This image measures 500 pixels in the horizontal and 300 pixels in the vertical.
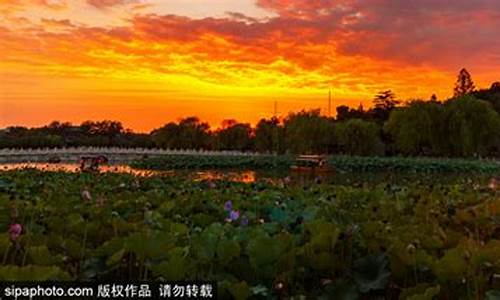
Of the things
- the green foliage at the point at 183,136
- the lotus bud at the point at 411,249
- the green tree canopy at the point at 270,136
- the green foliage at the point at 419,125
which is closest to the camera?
the lotus bud at the point at 411,249

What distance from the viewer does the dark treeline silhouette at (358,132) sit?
136 ft

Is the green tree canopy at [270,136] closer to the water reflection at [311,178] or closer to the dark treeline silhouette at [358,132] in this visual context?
the dark treeline silhouette at [358,132]

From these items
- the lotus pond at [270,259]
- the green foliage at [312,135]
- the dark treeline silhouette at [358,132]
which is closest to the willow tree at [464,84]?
the dark treeline silhouette at [358,132]

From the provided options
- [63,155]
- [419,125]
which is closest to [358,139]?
[419,125]

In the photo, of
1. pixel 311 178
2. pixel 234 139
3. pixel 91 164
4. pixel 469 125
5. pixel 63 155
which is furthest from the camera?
pixel 234 139

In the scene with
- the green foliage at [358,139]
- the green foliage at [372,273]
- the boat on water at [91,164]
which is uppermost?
the green foliage at [358,139]

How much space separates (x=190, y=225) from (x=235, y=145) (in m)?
62.9

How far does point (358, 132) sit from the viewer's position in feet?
162

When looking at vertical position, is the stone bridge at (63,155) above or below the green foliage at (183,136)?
below

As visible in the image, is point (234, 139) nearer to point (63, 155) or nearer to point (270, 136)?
point (270, 136)

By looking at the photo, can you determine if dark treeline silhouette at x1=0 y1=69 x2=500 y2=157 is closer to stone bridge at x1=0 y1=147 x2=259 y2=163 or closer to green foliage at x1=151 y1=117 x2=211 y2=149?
green foliage at x1=151 y1=117 x2=211 y2=149

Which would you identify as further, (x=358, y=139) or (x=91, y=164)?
(x=358, y=139)

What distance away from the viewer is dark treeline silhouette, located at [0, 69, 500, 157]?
41438 millimetres

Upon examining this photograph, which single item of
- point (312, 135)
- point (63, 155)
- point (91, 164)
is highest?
point (312, 135)
